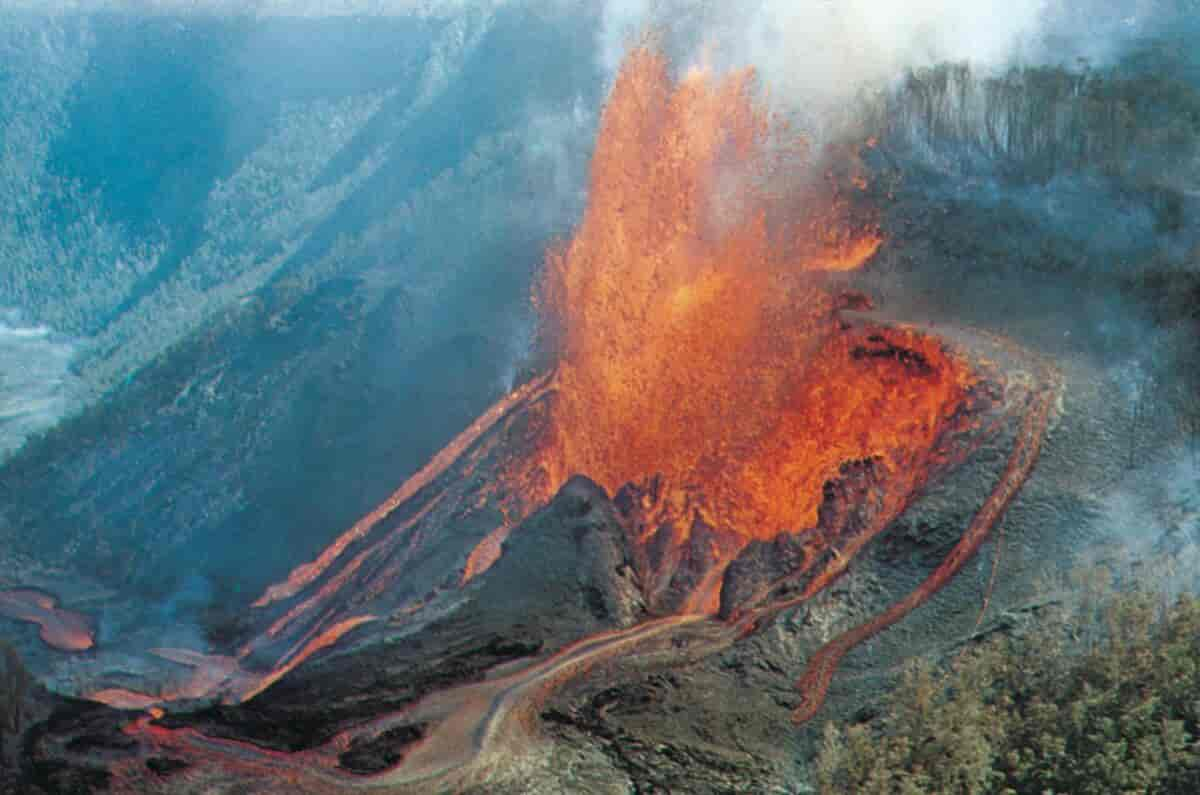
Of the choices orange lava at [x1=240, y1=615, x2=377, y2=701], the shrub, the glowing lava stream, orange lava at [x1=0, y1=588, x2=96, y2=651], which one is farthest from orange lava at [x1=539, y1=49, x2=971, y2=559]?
orange lava at [x1=0, y1=588, x2=96, y2=651]

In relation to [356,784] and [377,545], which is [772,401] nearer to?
[377,545]

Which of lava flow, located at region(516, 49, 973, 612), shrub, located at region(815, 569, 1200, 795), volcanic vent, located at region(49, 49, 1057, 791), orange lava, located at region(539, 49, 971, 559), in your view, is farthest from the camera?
orange lava, located at region(539, 49, 971, 559)

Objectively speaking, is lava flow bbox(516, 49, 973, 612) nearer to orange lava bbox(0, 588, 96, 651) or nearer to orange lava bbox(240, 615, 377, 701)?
orange lava bbox(240, 615, 377, 701)

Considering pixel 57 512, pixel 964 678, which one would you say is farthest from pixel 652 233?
pixel 964 678

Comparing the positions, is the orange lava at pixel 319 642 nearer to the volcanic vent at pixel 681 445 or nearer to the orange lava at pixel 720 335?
the volcanic vent at pixel 681 445

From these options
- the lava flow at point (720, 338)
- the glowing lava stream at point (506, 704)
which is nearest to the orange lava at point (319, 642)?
Answer: the glowing lava stream at point (506, 704)
